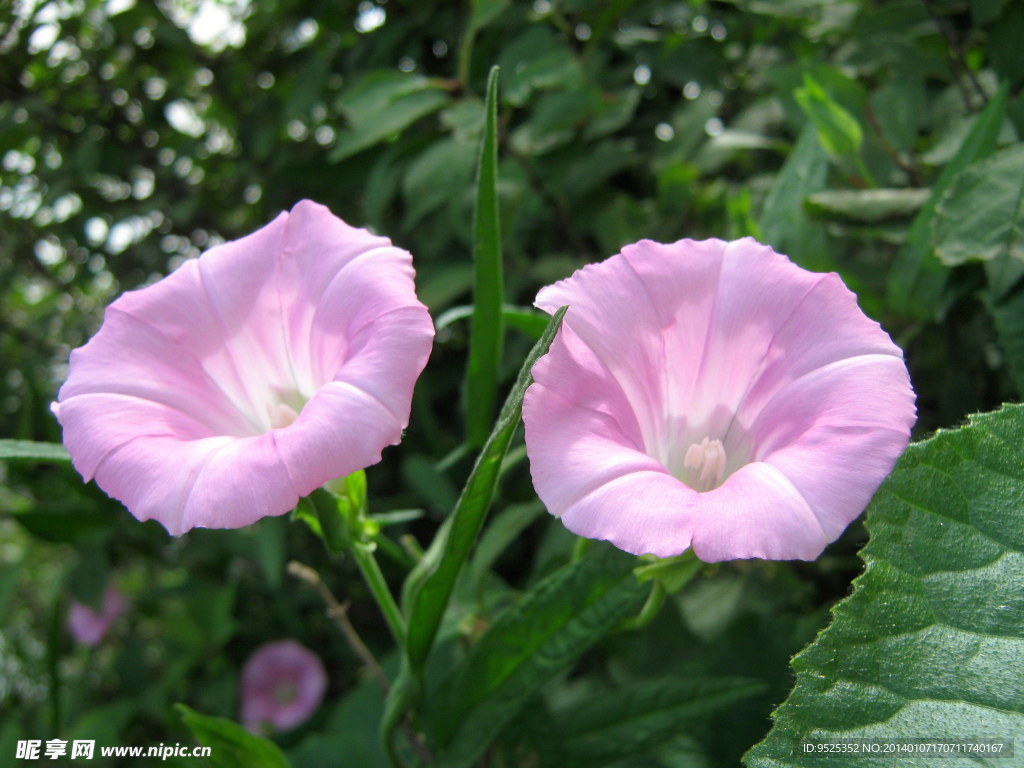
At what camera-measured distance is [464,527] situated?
2.37 ft

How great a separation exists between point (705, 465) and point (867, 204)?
45cm

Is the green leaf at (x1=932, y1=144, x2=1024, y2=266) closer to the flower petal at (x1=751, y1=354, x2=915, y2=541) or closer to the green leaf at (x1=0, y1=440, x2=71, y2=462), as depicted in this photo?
the flower petal at (x1=751, y1=354, x2=915, y2=541)

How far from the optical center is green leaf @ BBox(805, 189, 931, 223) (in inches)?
40.1

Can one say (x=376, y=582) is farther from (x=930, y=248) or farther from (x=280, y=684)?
Result: (x=280, y=684)

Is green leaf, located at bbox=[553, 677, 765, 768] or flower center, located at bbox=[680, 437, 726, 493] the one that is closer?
flower center, located at bbox=[680, 437, 726, 493]

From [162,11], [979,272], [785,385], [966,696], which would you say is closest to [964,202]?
[979,272]

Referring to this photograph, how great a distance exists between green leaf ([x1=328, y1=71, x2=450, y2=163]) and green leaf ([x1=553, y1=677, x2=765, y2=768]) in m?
0.83

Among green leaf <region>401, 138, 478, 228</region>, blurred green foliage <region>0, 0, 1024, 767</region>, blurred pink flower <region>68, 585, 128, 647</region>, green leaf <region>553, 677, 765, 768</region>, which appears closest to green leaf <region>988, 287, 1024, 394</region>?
blurred green foliage <region>0, 0, 1024, 767</region>

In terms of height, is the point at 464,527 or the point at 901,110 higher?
the point at 901,110

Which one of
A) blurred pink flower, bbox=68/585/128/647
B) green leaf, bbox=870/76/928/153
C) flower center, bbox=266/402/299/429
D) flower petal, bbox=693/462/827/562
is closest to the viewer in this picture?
flower petal, bbox=693/462/827/562

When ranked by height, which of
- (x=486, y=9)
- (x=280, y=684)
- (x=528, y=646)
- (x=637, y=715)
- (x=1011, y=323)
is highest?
(x=486, y=9)

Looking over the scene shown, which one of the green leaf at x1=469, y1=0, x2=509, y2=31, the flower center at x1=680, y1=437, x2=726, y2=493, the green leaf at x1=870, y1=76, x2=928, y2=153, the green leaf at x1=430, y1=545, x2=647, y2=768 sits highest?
the green leaf at x1=469, y1=0, x2=509, y2=31

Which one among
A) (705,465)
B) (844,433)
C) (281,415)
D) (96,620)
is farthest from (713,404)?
(96,620)

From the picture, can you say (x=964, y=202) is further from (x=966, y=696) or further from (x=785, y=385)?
(x=966, y=696)
